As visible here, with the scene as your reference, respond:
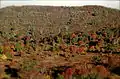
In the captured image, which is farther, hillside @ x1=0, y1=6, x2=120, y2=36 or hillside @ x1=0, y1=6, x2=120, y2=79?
hillside @ x1=0, y1=6, x2=120, y2=36

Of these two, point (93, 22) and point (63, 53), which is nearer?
point (63, 53)

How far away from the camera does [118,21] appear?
65.8 meters

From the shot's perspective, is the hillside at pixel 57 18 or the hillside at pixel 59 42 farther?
the hillside at pixel 57 18

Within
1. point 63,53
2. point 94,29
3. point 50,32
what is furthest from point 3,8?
point 63,53

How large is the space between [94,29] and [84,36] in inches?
435

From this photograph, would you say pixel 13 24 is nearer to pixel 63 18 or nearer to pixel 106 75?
pixel 63 18

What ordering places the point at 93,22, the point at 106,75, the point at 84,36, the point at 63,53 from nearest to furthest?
the point at 106,75 < the point at 63,53 < the point at 84,36 < the point at 93,22

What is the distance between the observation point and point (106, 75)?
2270 cm

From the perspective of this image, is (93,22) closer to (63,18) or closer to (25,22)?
(63,18)

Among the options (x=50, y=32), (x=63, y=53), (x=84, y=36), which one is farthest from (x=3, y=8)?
(x=63, y=53)

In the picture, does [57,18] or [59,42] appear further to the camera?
[57,18]

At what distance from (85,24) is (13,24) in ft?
43.7

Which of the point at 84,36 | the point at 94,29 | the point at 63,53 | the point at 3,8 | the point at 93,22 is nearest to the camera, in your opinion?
the point at 63,53

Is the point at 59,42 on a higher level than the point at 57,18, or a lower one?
lower
